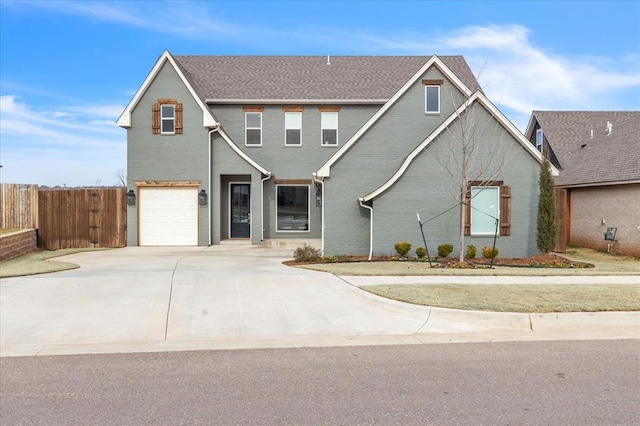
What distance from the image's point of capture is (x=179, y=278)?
1204cm

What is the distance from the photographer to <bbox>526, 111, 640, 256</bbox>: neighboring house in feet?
66.7

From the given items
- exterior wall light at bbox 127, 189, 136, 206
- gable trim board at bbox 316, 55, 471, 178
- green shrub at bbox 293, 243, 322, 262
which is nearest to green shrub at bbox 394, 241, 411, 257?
green shrub at bbox 293, 243, 322, 262

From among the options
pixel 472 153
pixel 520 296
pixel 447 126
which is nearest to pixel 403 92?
pixel 447 126

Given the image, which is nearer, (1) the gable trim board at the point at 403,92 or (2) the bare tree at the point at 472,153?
(2) the bare tree at the point at 472,153

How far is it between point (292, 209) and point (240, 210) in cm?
233

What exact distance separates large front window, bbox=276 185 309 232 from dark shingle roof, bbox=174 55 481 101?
4.27m

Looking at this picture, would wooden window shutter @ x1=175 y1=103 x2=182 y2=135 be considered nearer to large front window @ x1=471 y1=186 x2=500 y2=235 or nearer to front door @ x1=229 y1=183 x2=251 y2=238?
front door @ x1=229 y1=183 x2=251 y2=238

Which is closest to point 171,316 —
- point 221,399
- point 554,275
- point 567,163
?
point 221,399

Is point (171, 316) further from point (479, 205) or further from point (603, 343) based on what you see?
point (479, 205)

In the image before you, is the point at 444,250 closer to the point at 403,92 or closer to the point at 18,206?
the point at 403,92

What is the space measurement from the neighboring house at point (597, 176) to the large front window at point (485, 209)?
236 cm

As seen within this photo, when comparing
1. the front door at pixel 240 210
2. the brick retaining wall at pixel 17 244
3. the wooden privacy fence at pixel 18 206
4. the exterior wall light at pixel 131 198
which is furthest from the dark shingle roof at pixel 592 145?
the wooden privacy fence at pixel 18 206

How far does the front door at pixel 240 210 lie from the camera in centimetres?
2333

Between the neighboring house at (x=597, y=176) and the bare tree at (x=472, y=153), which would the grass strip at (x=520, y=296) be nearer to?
the bare tree at (x=472, y=153)
